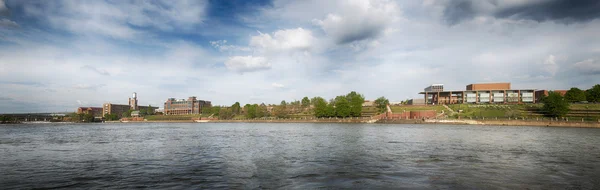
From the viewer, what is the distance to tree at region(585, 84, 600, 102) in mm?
148425

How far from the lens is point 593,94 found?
15112cm

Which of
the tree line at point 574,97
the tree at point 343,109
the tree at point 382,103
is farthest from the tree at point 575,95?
the tree at point 343,109

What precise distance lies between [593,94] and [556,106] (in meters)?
65.0

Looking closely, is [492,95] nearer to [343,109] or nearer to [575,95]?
[575,95]

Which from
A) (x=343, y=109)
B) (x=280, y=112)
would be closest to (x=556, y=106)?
(x=343, y=109)

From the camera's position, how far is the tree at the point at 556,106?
109000mm

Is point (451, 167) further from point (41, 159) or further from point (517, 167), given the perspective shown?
point (41, 159)

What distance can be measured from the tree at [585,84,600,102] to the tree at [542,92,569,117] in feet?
185

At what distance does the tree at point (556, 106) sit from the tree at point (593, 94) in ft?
185

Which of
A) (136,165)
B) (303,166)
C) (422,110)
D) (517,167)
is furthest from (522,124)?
(136,165)

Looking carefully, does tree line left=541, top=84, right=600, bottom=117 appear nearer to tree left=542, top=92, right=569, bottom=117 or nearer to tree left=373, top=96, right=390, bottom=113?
tree left=542, top=92, right=569, bottom=117

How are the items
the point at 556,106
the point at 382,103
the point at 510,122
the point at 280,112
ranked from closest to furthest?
the point at 510,122, the point at 556,106, the point at 382,103, the point at 280,112

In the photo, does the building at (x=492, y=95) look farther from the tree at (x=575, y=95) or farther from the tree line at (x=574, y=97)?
the tree line at (x=574, y=97)

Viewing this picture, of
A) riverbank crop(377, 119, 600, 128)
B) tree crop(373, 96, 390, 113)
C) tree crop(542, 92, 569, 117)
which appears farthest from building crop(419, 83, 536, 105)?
riverbank crop(377, 119, 600, 128)
